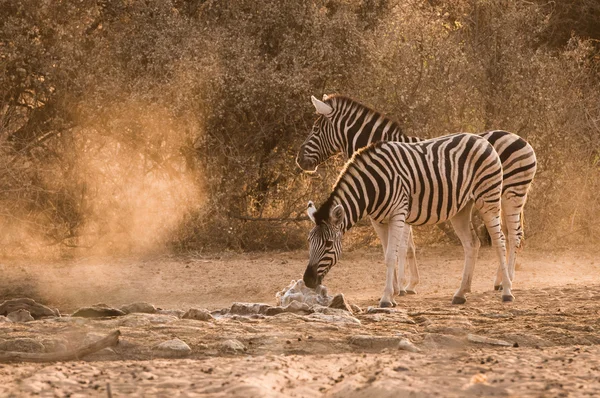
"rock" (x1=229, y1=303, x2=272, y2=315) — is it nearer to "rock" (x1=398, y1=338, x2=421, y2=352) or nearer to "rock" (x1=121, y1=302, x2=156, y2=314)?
"rock" (x1=121, y1=302, x2=156, y2=314)

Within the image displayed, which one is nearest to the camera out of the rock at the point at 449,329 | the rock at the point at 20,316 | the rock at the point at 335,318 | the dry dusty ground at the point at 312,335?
the dry dusty ground at the point at 312,335

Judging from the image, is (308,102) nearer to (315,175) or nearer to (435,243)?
(315,175)

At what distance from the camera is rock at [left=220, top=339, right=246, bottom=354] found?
300 inches

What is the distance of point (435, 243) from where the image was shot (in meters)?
16.4

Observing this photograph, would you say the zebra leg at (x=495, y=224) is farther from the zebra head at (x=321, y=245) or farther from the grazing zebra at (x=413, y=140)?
the zebra head at (x=321, y=245)

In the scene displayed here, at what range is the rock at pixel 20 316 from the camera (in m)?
9.66

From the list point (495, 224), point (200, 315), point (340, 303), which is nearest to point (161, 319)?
point (200, 315)

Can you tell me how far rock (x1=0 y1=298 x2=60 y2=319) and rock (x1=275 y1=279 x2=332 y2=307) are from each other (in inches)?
92.6

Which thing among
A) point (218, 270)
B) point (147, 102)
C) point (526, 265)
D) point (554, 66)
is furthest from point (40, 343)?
point (554, 66)

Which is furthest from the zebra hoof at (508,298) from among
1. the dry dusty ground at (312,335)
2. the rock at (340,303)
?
the rock at (340,303)

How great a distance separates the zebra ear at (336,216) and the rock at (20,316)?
321cm

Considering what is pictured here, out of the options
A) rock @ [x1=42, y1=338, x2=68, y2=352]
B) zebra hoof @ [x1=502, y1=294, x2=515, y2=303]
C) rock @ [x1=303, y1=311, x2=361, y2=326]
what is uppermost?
zebra hoof @ [x1=502, y1=294, x2=515, y2=303]

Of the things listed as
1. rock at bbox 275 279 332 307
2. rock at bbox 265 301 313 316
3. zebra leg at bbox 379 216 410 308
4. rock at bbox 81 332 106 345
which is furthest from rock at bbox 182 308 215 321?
zebra leg at bbox 379 216 410 308

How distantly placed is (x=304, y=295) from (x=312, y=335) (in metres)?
2.44
